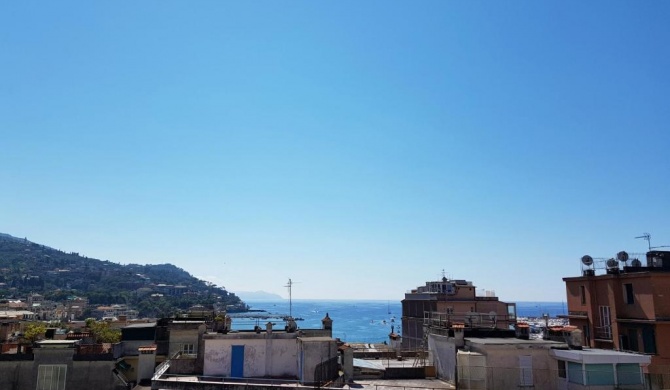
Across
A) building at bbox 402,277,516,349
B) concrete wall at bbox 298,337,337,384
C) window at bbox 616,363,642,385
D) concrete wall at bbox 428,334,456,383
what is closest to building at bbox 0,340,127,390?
concrete wall at bbox 298,337,337,384

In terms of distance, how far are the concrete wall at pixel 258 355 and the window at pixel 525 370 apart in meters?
13.6

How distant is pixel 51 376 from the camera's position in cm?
Answer: 3912

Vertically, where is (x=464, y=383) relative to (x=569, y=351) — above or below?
below

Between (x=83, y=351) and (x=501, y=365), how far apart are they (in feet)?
107

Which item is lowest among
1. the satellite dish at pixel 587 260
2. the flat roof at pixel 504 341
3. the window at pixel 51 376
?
the window at pixel 51 376

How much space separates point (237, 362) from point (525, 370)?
56.8 ft

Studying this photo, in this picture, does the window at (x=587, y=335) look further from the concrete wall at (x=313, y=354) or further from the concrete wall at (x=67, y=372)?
the concrete wall at (x=67, y=372)

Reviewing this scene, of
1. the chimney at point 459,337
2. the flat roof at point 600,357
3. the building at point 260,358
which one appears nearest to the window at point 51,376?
the building at point 260,358

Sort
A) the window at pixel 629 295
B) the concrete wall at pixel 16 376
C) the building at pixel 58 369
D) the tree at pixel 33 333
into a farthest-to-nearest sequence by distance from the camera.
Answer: the tree at pixel 33 333 < the window at pixel 629 295 < the building at pixel 58 369 < the concrete wall at pixel 16 376

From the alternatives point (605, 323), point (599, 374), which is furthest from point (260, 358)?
point (605, 323)

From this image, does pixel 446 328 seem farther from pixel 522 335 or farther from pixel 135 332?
pixel 135 332

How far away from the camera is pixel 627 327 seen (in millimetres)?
44844

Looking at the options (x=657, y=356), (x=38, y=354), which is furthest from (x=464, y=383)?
(x=38, y=354)

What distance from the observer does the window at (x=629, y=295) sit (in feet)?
146
